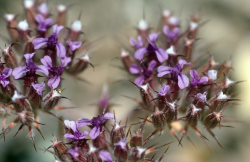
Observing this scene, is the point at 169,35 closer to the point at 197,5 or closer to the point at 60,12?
the point at 60,12

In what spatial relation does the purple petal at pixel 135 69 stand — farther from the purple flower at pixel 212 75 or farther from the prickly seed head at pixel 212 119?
the prickly seed head at pixel 212 119

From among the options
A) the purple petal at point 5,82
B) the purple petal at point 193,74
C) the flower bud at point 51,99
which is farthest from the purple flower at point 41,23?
the purple petal at point 193,74

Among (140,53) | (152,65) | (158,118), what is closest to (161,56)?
(152,65)

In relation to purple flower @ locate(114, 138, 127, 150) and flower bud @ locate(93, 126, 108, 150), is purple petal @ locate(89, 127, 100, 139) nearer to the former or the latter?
flower bud @ locate(93, 126, 108, 150)

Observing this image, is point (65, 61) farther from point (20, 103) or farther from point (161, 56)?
point (161, 56)

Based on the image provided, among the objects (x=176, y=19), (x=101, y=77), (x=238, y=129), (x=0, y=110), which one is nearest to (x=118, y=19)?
(x=101, y=77)

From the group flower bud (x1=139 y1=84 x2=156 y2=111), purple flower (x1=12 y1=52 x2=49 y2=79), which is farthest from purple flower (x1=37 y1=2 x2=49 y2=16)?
flower bud (x1=139 y1=84 x2=156 y2=111)
